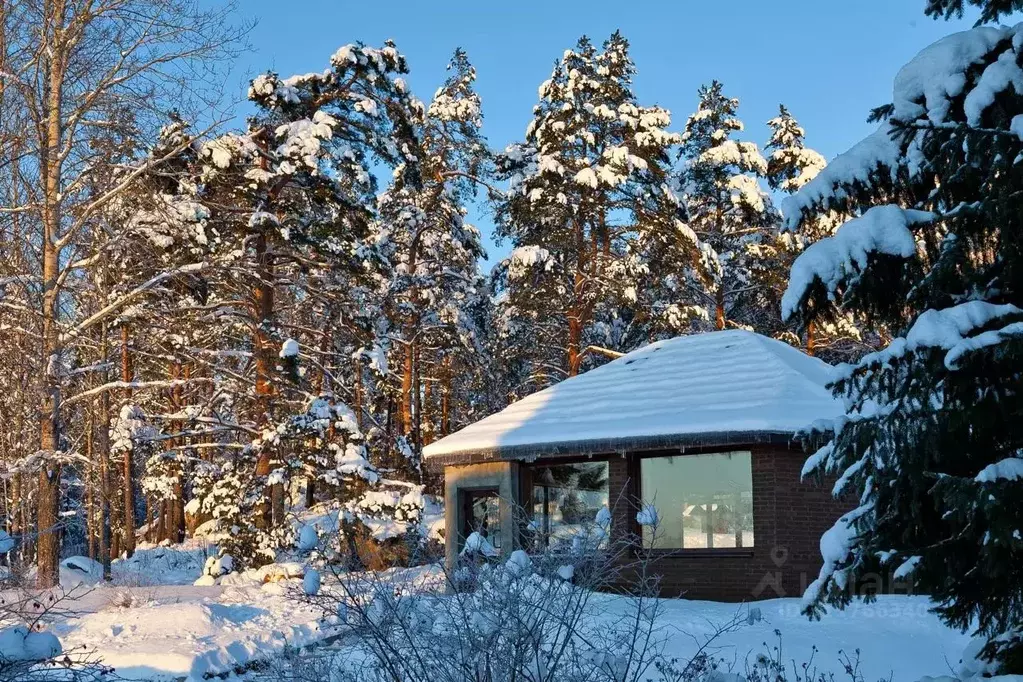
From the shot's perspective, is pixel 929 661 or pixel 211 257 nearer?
pixel 929 661

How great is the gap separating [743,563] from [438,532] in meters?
9.61

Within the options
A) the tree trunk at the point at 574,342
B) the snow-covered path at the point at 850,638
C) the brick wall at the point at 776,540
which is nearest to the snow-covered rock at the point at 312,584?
the snow-covered path at the point at 850,638

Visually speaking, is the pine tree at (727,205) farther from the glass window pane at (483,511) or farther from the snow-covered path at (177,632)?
the snow-covered path at (177,632)

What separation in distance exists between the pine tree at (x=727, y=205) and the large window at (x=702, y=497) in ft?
41.7

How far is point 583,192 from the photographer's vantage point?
25203mm

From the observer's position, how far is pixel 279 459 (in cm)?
2184

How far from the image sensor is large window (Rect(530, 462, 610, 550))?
16.4 metres

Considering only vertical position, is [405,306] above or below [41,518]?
above

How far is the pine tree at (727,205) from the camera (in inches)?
1140

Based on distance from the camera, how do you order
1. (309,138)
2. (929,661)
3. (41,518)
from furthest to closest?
(309,138) → (41,518) → (929,661)

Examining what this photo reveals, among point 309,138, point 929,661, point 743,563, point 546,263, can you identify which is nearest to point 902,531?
point 929,661

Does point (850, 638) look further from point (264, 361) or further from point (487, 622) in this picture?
point (264, 361)

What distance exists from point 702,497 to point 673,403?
1556 mm

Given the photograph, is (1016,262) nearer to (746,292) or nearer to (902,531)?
(902,531)
